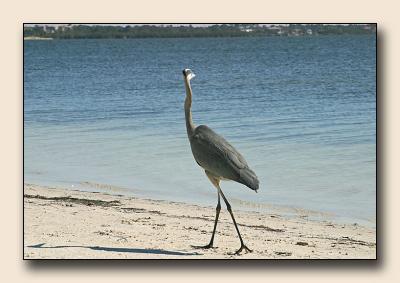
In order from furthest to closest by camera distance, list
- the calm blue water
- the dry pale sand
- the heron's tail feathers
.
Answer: the calm blue water < the dry pale sand < the heron's tail feathers

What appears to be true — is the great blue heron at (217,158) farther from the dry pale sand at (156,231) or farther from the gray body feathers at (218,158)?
the dry pale sand at (156,231)

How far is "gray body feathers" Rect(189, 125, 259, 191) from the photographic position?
27.4ft

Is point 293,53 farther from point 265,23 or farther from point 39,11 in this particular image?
point 39,11

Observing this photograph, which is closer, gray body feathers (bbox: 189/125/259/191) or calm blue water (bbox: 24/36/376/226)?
gray body feathers (bbox: 189/125/259/191)

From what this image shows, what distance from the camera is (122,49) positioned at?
31.0 ft

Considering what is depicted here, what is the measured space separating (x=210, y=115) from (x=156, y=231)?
9.39ft

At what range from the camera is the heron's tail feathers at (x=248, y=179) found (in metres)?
8.25

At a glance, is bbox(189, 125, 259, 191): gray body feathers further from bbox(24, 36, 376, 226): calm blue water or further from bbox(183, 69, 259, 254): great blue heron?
bbox(24, 36, 376, 226): calm blue water

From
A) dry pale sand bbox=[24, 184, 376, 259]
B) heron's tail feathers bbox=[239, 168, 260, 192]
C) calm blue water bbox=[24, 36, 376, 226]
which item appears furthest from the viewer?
calm blue water bbox=[24, 36, 376, 226]

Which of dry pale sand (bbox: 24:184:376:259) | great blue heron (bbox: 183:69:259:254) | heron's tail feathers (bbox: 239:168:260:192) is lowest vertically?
dry pale sand (bbox: 24:184:376:259)

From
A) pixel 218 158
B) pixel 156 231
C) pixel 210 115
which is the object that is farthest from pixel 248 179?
pixel 210 115

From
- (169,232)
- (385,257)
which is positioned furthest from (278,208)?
(385,257)

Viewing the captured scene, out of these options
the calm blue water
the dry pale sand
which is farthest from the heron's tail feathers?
the calm blue water

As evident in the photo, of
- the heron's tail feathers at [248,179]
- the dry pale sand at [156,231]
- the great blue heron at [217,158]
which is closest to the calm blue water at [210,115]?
the dry pale sand at [156,231]
